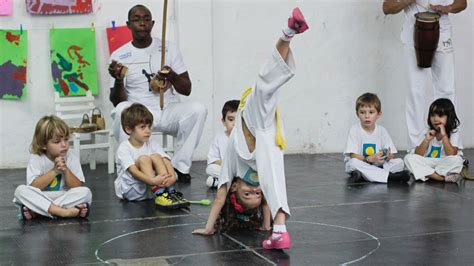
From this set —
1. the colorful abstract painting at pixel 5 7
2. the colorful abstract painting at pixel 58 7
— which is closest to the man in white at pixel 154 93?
the colorful abstract painting at pixel 58 7

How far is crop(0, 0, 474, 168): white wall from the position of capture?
855 centimetres

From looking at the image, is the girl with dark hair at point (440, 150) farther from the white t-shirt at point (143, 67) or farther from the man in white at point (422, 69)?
the white t-shirt at point (143, 67)

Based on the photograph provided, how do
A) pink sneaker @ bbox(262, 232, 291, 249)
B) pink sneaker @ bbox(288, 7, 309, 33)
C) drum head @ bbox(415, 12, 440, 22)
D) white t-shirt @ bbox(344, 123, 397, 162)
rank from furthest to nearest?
drum head @ bbox(415, 12, 440, 22)
white t-shirt @ bbox(344, 123, 397, 162)
pink sneaker @ bbox(262, 232, 291, 249)
pink sneaker @ bbox(288, 7, 309, 33)

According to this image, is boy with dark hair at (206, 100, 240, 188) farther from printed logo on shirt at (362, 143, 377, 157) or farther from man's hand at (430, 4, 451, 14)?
man's hand at (430, 4, 451, 14)

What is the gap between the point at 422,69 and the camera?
8453 millimetres

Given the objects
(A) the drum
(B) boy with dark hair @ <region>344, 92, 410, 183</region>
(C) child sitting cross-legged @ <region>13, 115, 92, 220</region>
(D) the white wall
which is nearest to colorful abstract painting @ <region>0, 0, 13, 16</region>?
(D) the white wall

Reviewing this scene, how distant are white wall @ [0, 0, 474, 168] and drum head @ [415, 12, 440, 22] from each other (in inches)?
54.4

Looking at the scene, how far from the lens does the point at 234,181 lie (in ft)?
17.8

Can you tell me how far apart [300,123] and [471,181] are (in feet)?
7.70

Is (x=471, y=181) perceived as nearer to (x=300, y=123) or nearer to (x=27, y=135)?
(x=300, y=123)

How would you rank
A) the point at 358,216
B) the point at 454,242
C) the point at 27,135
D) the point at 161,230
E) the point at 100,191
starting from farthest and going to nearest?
the point at 27,135, the point at 100,191, the point at 358,216, the point at 161,230, the point at 454,242

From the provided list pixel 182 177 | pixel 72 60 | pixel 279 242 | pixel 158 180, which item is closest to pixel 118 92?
pixel 182 177

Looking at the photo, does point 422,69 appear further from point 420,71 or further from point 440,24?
point 440,24

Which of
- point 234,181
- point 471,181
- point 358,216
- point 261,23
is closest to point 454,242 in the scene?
point 358,216
